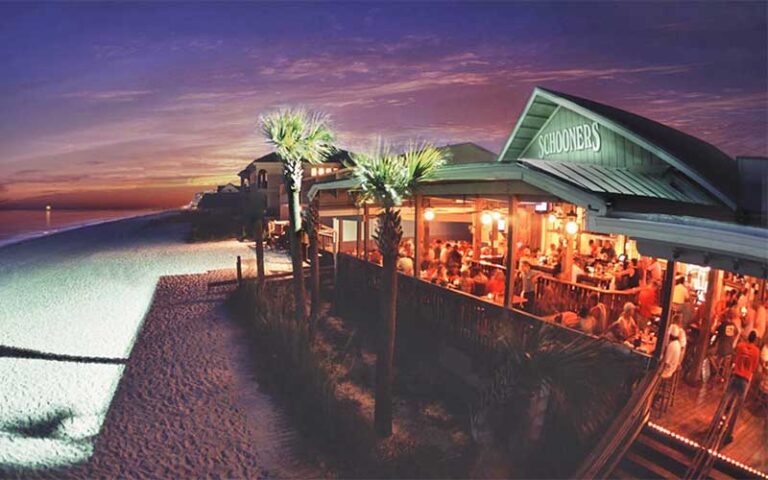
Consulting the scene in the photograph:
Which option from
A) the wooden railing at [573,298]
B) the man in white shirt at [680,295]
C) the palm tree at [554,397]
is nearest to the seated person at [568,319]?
the wooden railing at [573,298]

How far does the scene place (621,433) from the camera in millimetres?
5379

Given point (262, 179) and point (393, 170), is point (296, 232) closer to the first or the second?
point (393, 170)

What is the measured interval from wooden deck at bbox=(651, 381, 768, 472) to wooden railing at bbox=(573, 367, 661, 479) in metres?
0.57

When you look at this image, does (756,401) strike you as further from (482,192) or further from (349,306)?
(349,306)

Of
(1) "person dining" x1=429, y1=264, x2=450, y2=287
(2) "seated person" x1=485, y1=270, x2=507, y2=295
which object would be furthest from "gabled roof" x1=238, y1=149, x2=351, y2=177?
(2) "seated person" x1=485, y1=270, x2=507, y2=295

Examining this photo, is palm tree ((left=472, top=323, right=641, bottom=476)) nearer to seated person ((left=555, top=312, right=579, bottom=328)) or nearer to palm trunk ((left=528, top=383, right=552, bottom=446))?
palm trunk ((left=528, top=383, right=552, bottom=446))

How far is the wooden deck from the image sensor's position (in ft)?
17.5

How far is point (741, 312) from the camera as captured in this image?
7895mm

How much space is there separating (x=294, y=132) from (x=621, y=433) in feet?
30.1

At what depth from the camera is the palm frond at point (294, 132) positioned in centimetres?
1100

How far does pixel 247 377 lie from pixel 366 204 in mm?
5617

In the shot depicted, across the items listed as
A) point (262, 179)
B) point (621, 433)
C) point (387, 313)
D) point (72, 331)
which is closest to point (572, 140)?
point (387, 313)

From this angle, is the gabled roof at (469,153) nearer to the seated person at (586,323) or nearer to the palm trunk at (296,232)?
the palm trunk at (296,232)

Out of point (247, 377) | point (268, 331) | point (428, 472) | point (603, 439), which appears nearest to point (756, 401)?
point (603, 439)
